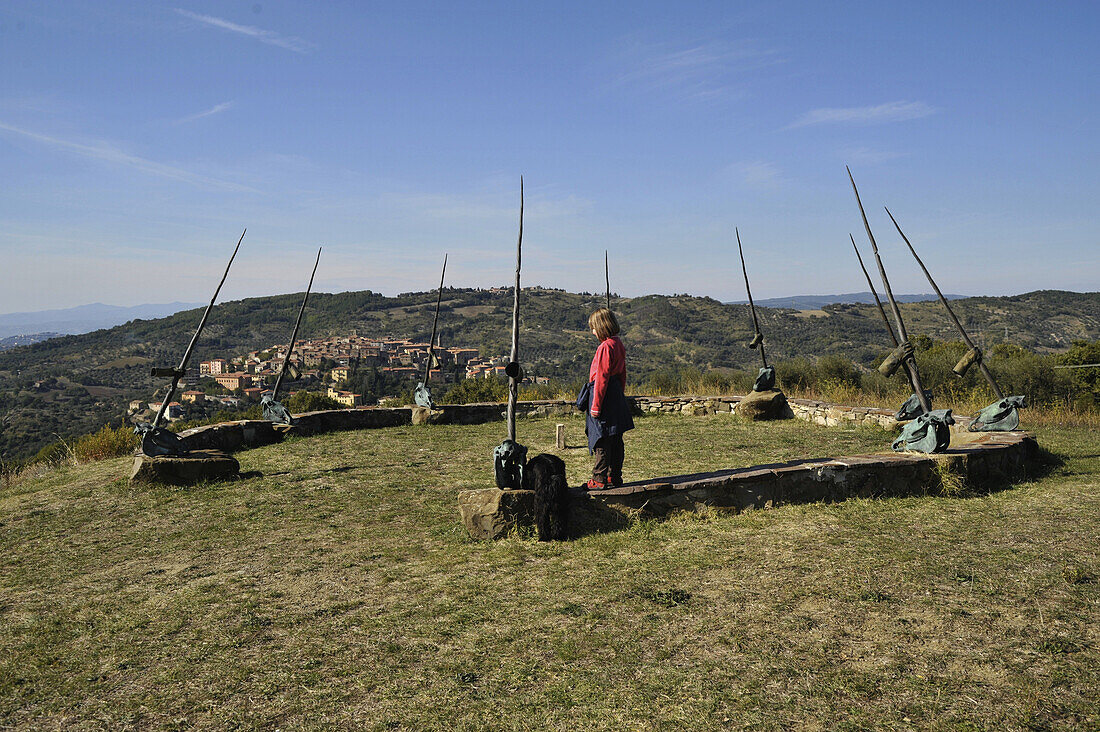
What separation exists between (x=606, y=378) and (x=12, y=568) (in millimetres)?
5682

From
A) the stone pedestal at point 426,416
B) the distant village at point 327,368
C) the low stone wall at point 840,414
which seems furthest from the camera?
the distant village at point 327,368

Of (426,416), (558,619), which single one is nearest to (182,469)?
(426,416)

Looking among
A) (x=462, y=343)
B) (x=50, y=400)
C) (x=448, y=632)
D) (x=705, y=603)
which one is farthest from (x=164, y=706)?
(x=462, y=343)

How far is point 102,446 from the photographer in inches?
458

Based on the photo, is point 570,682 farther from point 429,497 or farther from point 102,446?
point 102,446

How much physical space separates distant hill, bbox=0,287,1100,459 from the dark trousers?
31201mm

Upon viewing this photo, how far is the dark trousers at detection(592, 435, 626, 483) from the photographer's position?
6617 mm

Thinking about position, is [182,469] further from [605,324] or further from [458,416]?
[458,416]

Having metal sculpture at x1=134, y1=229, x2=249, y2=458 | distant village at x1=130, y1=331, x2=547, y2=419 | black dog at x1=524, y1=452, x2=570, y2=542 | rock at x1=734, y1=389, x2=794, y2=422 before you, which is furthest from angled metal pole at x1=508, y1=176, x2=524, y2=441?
distant village at x1=130, y1=331, x2=547, y2=419

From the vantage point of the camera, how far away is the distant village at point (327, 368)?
94.1 ft

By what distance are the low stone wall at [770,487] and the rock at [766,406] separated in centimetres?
603

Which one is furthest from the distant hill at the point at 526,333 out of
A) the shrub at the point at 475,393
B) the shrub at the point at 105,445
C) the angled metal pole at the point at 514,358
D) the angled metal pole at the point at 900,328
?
the angled metal pole at the point at 514,358

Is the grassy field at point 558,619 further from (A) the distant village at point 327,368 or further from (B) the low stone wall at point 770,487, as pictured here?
(A) the distant village at point 327,368

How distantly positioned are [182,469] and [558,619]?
6.53 m
